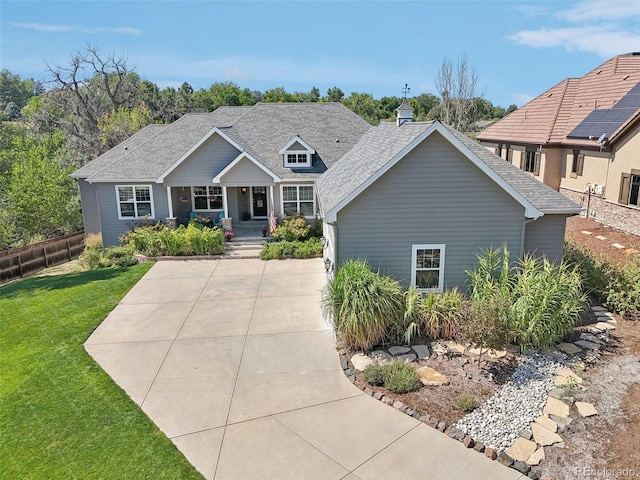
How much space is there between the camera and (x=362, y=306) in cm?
1061

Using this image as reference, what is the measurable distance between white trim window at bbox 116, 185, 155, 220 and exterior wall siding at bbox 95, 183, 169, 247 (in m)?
0.20

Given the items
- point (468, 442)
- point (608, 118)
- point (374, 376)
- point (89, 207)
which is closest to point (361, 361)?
point (374, 376)

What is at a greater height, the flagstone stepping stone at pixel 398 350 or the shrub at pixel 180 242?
the shrub at pixel 180 242

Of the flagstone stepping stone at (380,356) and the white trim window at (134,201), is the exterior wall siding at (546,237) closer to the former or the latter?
the flagstone stepping stone at (380,356)

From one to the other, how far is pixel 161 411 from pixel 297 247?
11.3 meters

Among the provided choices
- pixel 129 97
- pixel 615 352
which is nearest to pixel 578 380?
pixel 615 352

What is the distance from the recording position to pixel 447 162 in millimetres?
11961

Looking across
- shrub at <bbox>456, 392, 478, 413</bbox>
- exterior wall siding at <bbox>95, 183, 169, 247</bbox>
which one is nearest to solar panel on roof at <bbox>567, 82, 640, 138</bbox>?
shrub at <bbox>456, 392, 478, 413</bbox>

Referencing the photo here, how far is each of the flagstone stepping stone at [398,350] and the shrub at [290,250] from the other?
8755 mm

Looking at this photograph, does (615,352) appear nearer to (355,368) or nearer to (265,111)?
(355,368)

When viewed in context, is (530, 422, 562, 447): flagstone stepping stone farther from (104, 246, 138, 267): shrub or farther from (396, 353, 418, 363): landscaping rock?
(104, 246, 138, 267): shrub

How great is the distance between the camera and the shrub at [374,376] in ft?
31.1

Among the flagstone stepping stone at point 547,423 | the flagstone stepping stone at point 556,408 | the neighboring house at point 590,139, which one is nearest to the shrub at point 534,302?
the flagstone stepping stone at point 556,408

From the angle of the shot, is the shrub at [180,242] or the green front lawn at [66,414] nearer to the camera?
the green front lawn at [66,414]
